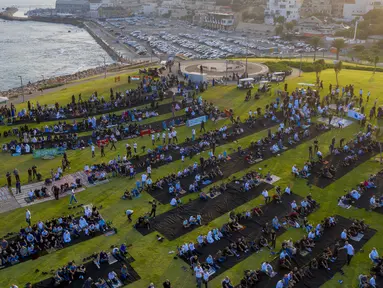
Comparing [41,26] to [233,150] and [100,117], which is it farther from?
[233,150]

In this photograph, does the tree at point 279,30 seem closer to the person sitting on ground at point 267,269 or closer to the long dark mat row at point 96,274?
the person sitting on ground at point 267,269

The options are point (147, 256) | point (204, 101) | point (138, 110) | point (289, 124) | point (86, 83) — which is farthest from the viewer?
point (86, 83)

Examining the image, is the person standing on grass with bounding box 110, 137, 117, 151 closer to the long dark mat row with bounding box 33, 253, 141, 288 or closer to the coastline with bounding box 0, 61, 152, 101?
the long dark mat row with bounding box 33, 253, 141, 288

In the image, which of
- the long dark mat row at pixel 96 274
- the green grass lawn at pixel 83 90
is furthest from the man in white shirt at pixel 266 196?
the green grass lawn at pixel 83 90

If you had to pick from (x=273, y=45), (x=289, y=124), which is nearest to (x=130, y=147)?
(x=289, y=124)

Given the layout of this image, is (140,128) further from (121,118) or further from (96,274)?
(96,274)

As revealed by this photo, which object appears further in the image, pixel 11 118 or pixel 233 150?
pixel 11 118

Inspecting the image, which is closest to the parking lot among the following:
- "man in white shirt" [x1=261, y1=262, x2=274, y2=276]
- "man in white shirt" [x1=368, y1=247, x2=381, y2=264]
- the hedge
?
the hedge
